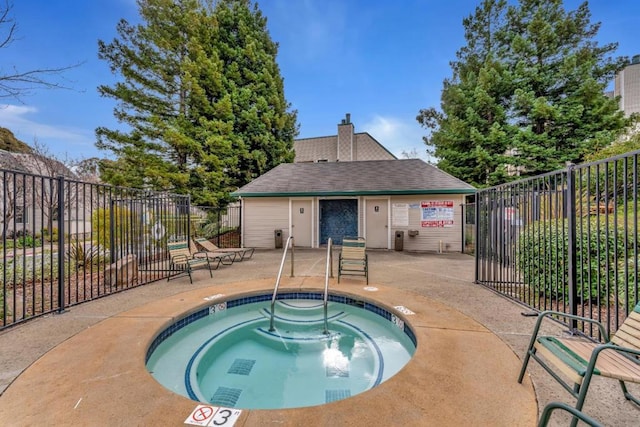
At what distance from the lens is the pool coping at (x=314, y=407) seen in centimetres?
176

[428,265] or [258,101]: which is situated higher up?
[258,101]

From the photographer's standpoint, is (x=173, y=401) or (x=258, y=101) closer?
(x=173, y=401)

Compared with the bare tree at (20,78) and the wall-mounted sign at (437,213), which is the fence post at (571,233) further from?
the wall-mounted sign at (437,213)

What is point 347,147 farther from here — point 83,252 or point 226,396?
point 226,396

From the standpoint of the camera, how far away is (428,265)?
724 centimetres

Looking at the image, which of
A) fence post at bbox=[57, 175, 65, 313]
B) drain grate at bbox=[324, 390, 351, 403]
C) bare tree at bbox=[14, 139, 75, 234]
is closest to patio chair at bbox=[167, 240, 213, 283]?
fence post at bbox=[57, 175, 65, 313]

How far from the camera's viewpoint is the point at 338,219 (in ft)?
36.0

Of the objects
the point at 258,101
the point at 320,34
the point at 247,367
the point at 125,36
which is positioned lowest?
the point at 247,367

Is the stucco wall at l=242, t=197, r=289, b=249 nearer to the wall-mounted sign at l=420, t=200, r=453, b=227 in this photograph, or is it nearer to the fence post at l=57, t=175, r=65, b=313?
the wall-mounted sign at l=420, t=200, r=453, b=227

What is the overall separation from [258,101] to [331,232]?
903 centimetres

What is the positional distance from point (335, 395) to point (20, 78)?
5.68m

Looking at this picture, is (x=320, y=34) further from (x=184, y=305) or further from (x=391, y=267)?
(x=184, y=305)

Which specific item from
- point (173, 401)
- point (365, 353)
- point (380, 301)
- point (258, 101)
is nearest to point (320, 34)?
point (258, 101)

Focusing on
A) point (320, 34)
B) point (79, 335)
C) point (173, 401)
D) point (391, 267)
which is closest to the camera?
point (173, 401)
